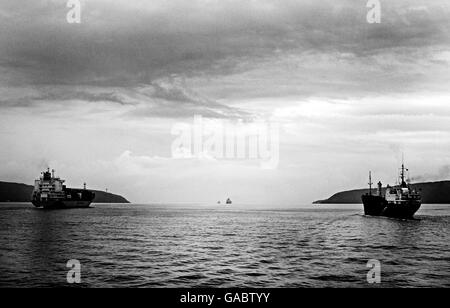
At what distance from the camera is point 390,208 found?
10981 centimetres

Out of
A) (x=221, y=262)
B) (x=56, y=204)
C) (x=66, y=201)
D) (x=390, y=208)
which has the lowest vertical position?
(x=56, y=204)

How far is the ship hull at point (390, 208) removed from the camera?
103812mm

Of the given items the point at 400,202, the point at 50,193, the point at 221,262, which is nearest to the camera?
the point at 221,262

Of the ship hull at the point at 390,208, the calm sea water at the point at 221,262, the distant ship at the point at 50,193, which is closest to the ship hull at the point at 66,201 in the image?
the distant ship at the point at 50,193

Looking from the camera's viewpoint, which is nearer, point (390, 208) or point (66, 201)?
point (390, 208)

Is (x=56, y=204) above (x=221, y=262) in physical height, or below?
below

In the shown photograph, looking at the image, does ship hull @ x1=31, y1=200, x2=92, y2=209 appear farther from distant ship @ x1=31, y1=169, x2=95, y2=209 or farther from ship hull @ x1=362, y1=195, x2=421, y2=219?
ship hull @ x1=362, y1=195, x2=421, y2=219

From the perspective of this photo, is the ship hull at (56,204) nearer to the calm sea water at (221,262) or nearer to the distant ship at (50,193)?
the distant ship at (50,193)

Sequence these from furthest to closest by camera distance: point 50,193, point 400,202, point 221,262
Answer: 1. point 50,193
2. point 400,202
3. point 221,262

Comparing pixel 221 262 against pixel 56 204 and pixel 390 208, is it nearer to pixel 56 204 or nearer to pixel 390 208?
pixel 390 208

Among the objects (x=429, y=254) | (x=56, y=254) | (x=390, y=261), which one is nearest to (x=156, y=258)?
(x=56, y=254)

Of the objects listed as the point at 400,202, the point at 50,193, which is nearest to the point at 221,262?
the point at 400,202
